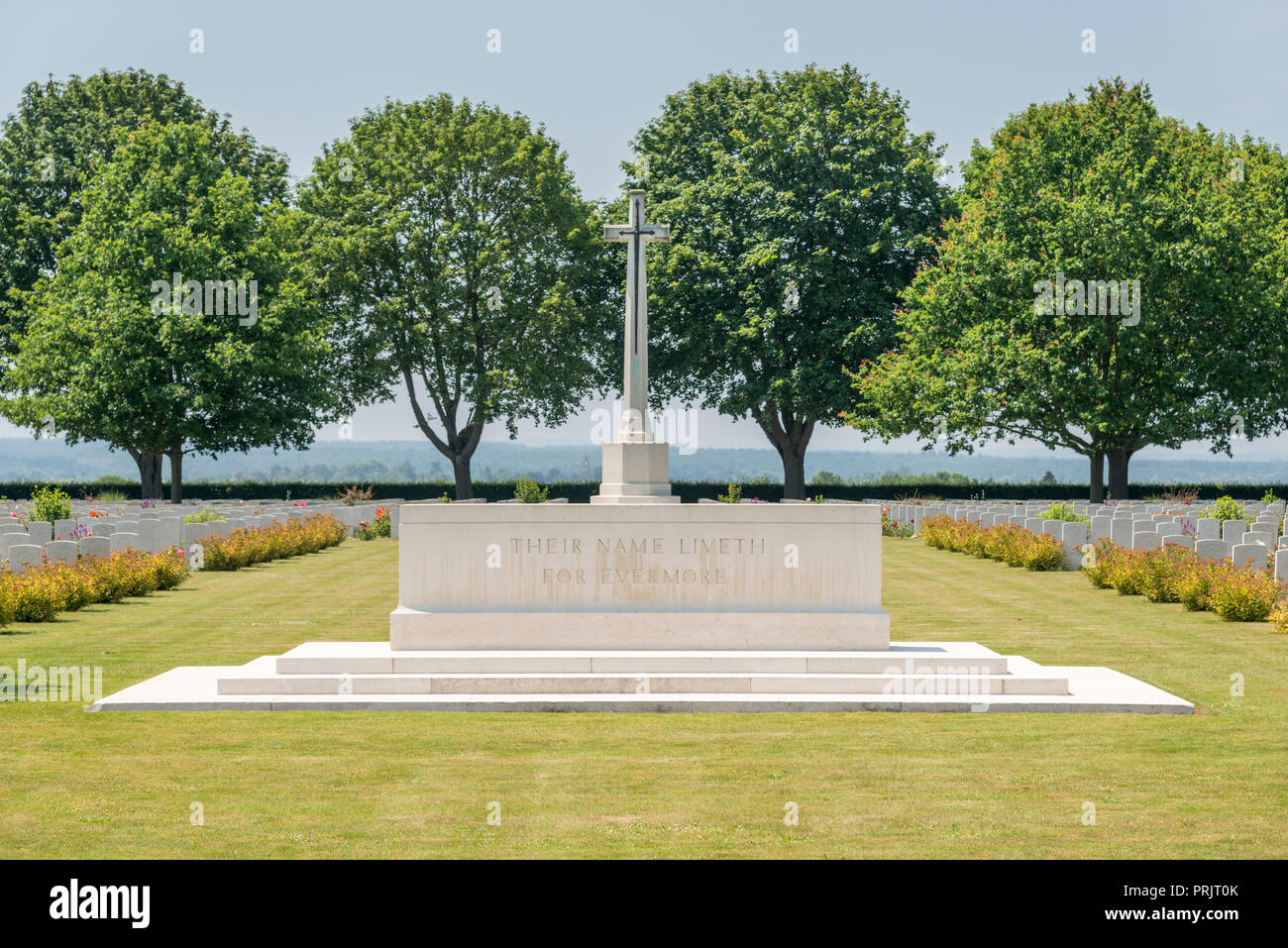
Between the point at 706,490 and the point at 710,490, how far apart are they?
170 mm

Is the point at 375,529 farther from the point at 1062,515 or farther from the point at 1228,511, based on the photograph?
the point at 1228,511

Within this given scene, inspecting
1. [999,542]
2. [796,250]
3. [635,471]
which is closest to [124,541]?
[635,471]

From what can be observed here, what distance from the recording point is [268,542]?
30016mm

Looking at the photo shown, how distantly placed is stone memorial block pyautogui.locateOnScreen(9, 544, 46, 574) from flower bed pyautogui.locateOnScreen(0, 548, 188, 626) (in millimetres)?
234

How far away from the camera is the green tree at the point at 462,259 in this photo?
50969 mm

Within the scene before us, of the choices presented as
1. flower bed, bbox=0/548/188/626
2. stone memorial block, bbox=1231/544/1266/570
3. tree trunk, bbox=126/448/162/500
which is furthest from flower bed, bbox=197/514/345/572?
stone memorial block, bbox=1231/544/1266/570

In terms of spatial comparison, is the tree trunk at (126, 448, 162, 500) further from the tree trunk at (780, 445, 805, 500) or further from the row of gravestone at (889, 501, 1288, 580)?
the row of gravestone at (889, 501, 1288, 580)

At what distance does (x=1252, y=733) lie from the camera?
10.4 m

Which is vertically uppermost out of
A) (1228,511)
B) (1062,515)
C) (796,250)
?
(796,250)

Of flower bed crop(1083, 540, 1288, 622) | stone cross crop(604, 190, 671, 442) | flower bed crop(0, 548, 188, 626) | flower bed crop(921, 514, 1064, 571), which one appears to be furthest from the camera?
flower bed crop(921, 514, 1064, 571)

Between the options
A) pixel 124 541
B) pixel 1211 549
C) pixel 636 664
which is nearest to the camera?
pixel 636 664

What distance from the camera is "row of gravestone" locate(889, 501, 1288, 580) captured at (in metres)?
20.8

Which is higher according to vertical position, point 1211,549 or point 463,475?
point 463,475

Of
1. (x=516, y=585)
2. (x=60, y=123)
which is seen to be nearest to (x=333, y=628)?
(x=516, y=585)
